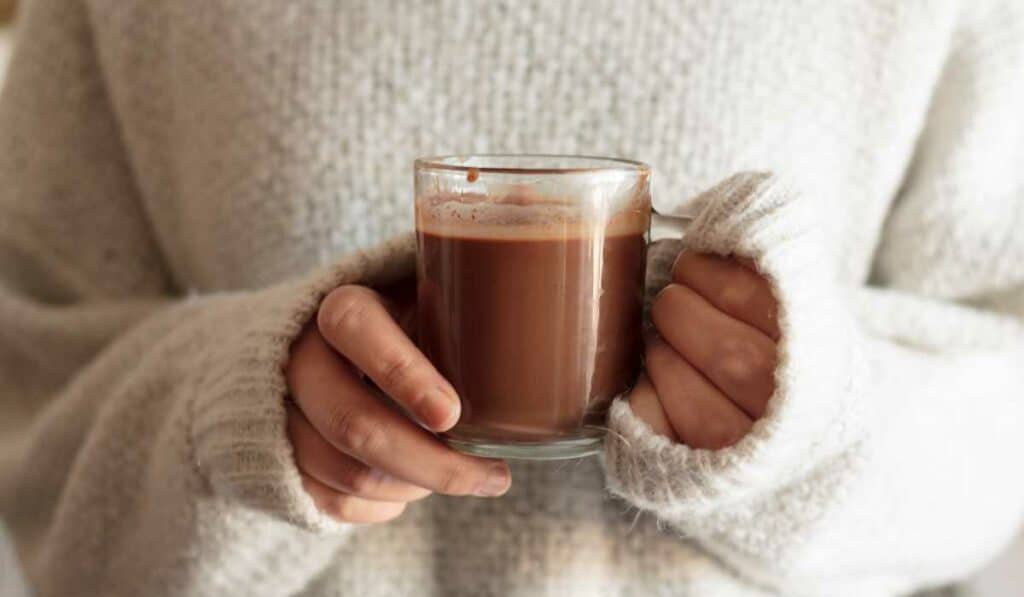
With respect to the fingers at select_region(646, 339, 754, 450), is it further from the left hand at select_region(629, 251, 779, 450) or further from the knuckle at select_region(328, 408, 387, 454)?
the knuckle at select_region(328, 408, 387, 454)

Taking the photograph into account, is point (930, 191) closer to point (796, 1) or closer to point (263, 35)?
point (796, 1)

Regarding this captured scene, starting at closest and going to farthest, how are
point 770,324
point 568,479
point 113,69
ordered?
point 770,324
point 568,479
point 113,69

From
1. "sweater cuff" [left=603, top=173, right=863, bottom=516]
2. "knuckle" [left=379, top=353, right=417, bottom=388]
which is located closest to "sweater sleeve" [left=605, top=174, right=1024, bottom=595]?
"sweater cuff" [left=603, top=173, right=863, bottom=516]

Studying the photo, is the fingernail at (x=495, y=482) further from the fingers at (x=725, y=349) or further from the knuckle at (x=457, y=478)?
the fingers at (x=725, y=349)

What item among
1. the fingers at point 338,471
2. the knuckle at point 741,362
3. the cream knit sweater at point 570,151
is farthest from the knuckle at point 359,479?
the knuckle at point 741,362

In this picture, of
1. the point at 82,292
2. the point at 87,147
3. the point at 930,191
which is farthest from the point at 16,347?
the point at 930,191

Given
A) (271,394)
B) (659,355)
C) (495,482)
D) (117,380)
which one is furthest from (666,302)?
(117,380)

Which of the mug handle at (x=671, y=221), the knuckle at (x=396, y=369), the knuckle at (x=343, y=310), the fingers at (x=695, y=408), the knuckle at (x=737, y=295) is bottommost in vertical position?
the fingers at (x=695, y=408)

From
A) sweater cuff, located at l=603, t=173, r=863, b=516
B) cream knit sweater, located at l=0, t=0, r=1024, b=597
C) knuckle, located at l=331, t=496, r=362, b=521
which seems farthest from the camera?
cream knit sweater, located at l=0, t=0, r=1024, b=597
